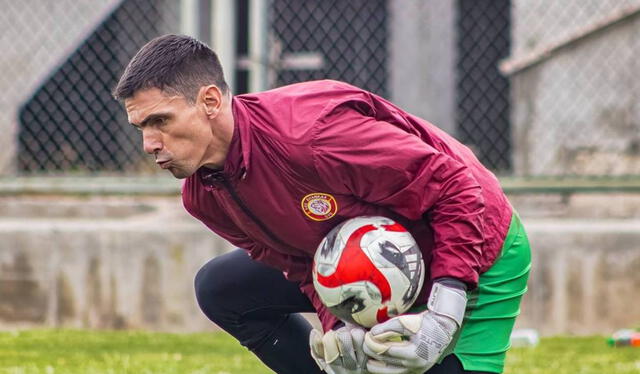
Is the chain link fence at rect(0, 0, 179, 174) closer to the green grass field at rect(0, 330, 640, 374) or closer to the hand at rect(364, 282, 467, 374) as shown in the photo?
the green grass field at rect(0, 330, 640, 374)

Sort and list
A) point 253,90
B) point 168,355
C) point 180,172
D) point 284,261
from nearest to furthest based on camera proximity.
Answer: point 180,172 → point 284,261 → point 168,355 → point 253,90

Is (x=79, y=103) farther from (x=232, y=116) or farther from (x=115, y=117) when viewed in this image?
(x=232, y=116)

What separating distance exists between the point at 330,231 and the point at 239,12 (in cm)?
746

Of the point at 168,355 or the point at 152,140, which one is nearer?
the point at 152,140

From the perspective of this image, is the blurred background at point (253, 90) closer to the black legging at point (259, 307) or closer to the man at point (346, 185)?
the black legging at point (259, 307)

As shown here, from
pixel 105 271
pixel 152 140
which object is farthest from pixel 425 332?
pixel 105 271

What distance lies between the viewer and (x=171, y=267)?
7.76 meters

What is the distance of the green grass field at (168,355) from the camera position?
627 centimetres

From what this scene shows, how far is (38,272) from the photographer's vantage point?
26.0ft

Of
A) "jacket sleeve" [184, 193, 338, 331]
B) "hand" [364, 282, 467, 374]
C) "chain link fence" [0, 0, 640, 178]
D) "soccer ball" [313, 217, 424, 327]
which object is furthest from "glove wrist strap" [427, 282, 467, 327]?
"chain link fence" [0, 0, 640, 178]

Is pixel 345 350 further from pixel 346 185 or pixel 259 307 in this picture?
pixel 259 307

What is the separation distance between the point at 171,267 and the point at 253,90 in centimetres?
148

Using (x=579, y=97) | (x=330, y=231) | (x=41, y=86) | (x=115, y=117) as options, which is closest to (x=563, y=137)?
(x=579, y=97)

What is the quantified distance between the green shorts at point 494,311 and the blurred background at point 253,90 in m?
3.68
